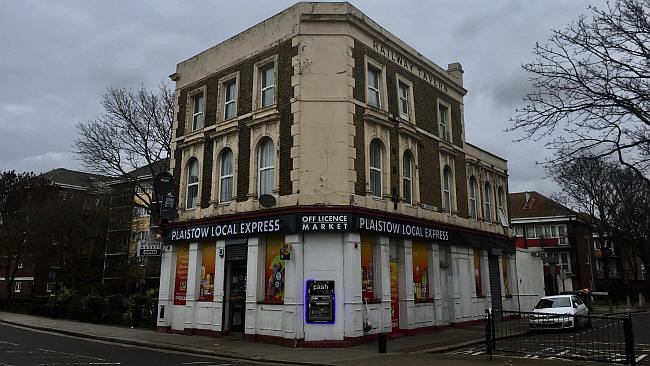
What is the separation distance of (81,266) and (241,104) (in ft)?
88.2

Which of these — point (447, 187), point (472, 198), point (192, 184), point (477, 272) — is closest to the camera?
point (192, 184)

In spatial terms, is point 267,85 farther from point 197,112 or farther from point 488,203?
point 488,203

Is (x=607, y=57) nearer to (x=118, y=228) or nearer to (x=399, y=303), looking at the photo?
(x=399, y=303)

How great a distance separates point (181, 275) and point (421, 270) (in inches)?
396

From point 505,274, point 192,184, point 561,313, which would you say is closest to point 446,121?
point 505,274

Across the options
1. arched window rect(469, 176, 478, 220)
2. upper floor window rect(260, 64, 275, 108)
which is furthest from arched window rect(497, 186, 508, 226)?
upper floor window rect(260, 64, 275, 108)

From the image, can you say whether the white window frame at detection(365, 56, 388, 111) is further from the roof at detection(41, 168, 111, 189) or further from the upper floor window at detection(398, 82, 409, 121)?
the roof at detection(41, 168, 111, 189)

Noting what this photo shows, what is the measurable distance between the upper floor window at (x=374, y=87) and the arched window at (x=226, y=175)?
243 inches

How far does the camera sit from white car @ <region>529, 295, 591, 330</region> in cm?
1803

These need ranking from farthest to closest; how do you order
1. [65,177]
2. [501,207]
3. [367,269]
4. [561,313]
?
[65,177]
[501,207]
[561,313]
[367,269]

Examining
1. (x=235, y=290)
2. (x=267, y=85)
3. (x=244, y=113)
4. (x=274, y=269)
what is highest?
(x=267, y=85)

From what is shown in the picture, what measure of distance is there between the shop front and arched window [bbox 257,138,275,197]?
142cm

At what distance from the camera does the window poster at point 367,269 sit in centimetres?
1609

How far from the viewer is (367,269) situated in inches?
645
